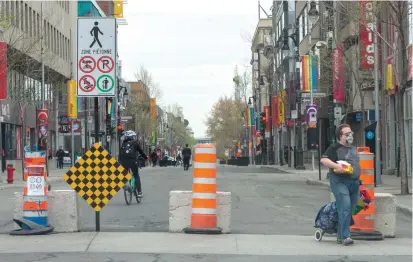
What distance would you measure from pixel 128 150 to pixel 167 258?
9.31 meters

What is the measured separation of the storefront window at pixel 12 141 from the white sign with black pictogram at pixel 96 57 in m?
42.8

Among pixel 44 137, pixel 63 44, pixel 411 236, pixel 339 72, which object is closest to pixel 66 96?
pixel 63 44

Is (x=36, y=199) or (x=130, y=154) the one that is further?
(x=130, y=154)

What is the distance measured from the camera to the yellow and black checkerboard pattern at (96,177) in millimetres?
12773

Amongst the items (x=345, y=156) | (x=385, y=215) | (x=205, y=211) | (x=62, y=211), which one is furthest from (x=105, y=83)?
(x=385, y=215)

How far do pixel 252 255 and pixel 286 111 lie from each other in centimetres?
5842

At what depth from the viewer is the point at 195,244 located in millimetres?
11539

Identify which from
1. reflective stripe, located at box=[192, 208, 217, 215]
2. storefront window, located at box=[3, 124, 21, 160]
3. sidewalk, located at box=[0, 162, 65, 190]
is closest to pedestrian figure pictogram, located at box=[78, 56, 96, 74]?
reflective stripe, located at box=[192, 208, 217, 215]

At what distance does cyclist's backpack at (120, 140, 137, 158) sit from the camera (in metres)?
19.4

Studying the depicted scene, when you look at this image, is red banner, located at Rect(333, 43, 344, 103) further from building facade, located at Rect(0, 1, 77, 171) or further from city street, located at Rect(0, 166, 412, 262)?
city street, located at Rect(0, 166, 412, 262)

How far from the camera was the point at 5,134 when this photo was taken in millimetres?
54938

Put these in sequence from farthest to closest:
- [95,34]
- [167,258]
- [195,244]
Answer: [95,34] < [195,244] < [167,258]

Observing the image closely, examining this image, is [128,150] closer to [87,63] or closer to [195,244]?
[87,63]

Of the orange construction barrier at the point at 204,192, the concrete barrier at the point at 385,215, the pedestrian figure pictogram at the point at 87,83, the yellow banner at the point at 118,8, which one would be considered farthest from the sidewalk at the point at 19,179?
the yellow banner at the point at 118,8
